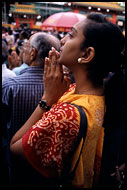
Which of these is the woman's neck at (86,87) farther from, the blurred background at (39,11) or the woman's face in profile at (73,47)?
the blurred background at (39,11)

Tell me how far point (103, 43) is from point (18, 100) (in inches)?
38.9

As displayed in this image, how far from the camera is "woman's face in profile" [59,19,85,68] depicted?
3.39ft

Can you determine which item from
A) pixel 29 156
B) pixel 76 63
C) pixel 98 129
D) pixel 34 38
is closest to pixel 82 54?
pixel 76 63

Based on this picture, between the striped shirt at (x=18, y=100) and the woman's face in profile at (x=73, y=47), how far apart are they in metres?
0.75

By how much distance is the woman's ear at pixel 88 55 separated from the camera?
100 centimetres

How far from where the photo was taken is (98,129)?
0.98 meters

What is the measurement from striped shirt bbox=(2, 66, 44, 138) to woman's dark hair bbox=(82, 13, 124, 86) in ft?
2.68

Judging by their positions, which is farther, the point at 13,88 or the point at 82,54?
the point at 13,88

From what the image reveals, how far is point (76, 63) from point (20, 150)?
551mm

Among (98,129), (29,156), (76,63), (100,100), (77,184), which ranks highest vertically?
(76,63)

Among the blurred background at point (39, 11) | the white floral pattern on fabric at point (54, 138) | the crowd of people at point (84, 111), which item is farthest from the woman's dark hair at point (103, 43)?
the blurred background at point (39, 11)

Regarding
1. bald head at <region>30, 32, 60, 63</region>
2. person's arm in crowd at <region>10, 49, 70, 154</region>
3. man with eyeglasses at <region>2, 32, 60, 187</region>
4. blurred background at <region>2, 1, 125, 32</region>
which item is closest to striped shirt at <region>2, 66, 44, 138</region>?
man with eyeglasses at <region>2, 32, 60, 187</region>

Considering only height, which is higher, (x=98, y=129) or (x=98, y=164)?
(x=98, y=129)

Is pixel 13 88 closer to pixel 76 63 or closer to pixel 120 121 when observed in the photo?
pixel 76 63
